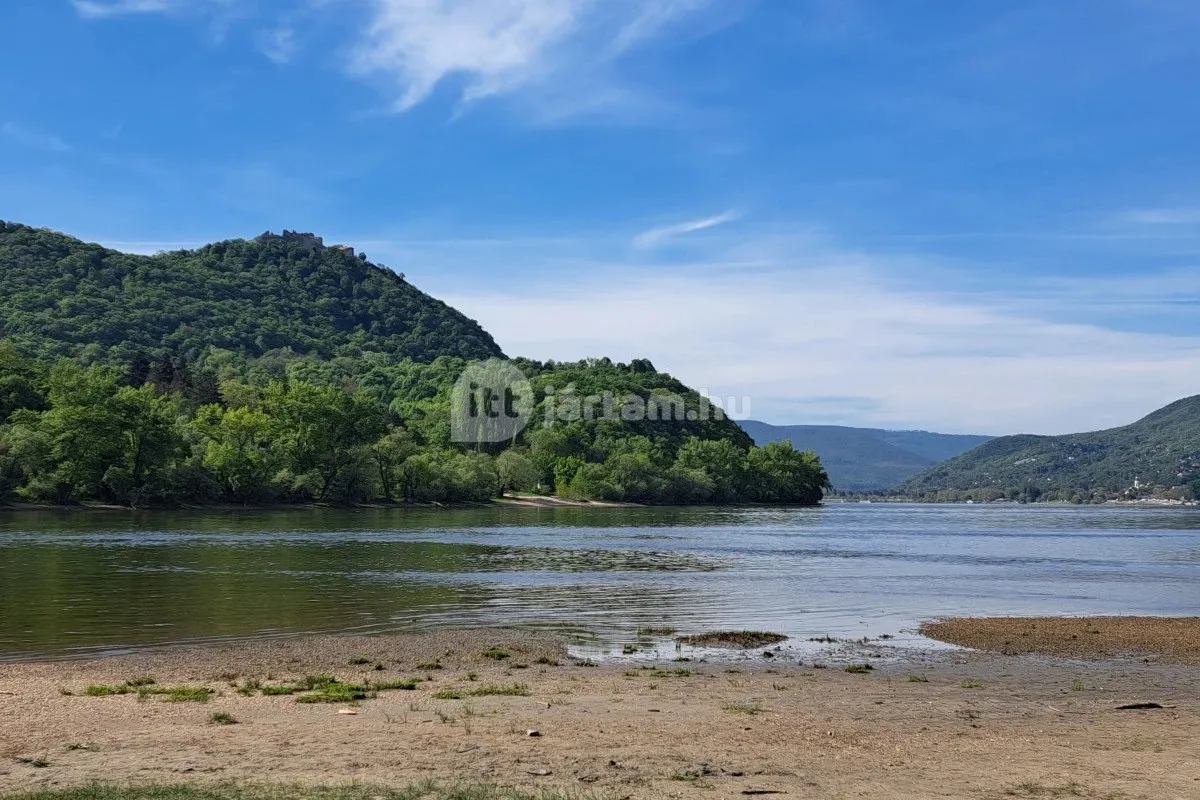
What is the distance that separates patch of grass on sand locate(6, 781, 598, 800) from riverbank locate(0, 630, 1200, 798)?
413mm

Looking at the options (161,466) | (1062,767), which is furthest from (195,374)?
(1062,767)

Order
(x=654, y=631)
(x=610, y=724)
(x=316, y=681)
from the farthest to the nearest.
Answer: (x=654, y=631) < (x=316, y=681) < (x=610, y=724)

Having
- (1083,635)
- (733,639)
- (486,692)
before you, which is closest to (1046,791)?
(486,692)

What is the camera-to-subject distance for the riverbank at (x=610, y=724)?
1230cm

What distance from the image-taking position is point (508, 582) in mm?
41469

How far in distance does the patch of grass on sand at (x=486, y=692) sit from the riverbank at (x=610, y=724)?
0.06m

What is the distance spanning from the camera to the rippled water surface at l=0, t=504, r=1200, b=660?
28.8 metres

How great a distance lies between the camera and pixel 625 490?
181000 mm

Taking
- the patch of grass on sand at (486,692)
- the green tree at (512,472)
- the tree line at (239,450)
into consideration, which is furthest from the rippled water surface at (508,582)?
the green tree at (512,472)

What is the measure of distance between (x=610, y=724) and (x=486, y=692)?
3.40 meters

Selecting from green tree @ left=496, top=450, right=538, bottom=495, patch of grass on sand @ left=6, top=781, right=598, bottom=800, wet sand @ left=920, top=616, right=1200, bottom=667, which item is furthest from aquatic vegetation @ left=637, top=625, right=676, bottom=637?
green tree @ left=496, top=450, right=538, bottom=495

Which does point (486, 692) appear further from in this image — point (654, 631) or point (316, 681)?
point (654, 631)

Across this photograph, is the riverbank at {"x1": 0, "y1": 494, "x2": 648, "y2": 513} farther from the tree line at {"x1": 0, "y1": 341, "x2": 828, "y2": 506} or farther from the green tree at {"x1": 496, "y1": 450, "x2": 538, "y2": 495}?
the green tree at {"x1": 496, "y1": 450, "x2": 538, "y2": 495}

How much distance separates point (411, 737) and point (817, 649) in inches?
522
